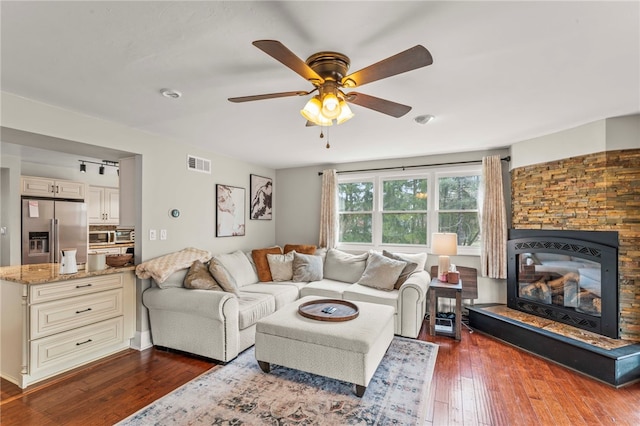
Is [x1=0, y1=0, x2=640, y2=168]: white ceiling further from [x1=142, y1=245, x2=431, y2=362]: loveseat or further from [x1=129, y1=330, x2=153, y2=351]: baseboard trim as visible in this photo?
[x1=129, y1=330, x2=153, y2=351]: baseboard trim

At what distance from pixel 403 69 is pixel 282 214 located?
14.2ft

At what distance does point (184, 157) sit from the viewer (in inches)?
147

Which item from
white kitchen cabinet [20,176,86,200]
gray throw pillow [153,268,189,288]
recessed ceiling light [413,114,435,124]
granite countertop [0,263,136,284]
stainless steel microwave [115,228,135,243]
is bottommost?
gray throw pillow [153,268,189,288]

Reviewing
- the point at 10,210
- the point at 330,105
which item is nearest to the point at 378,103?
the point at 330,105

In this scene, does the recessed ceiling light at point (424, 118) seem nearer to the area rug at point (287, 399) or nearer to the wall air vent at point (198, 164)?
the area rug at point (287, 399)

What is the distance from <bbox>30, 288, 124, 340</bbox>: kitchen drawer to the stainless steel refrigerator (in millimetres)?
2899

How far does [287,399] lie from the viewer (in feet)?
7.45

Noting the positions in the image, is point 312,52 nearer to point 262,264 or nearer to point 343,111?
point 343,111

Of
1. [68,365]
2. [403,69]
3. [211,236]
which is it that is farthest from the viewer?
[211,236]

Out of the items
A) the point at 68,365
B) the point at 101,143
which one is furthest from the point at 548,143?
the point at 68,365

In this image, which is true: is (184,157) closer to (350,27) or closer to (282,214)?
(282,214)

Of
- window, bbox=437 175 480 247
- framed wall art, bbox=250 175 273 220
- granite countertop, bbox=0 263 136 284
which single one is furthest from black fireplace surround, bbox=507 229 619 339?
granite countertop, bbox=0 263 136 284

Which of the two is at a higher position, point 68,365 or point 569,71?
point 569,71

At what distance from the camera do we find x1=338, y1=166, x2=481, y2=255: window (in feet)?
14.0
